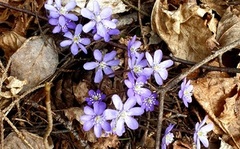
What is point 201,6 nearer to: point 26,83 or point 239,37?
point 239,37

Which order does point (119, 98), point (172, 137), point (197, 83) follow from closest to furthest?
point (119, 98) < point (172, 137) < point (197, 83)

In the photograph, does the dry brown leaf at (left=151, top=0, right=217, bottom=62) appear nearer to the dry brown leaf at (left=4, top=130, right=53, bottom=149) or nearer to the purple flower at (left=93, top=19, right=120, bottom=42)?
the purple flower at (left=93, top=19, right=120, bottom=42)

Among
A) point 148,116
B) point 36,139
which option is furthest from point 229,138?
point 36,139

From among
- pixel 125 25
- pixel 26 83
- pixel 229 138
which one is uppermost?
pixel 125 25

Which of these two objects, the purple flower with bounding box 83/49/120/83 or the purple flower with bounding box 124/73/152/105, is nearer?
the purple flower with bounding box 124/73/152/105

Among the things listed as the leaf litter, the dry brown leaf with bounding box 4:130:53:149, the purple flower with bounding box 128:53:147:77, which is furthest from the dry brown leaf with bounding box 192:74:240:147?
the dry brown leaf with bounding box 4:130:53:149

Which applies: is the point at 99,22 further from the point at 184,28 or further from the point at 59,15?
the point at 184,28

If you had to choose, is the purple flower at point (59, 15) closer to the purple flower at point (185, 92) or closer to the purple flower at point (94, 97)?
the purple flower at point (94, 97)
